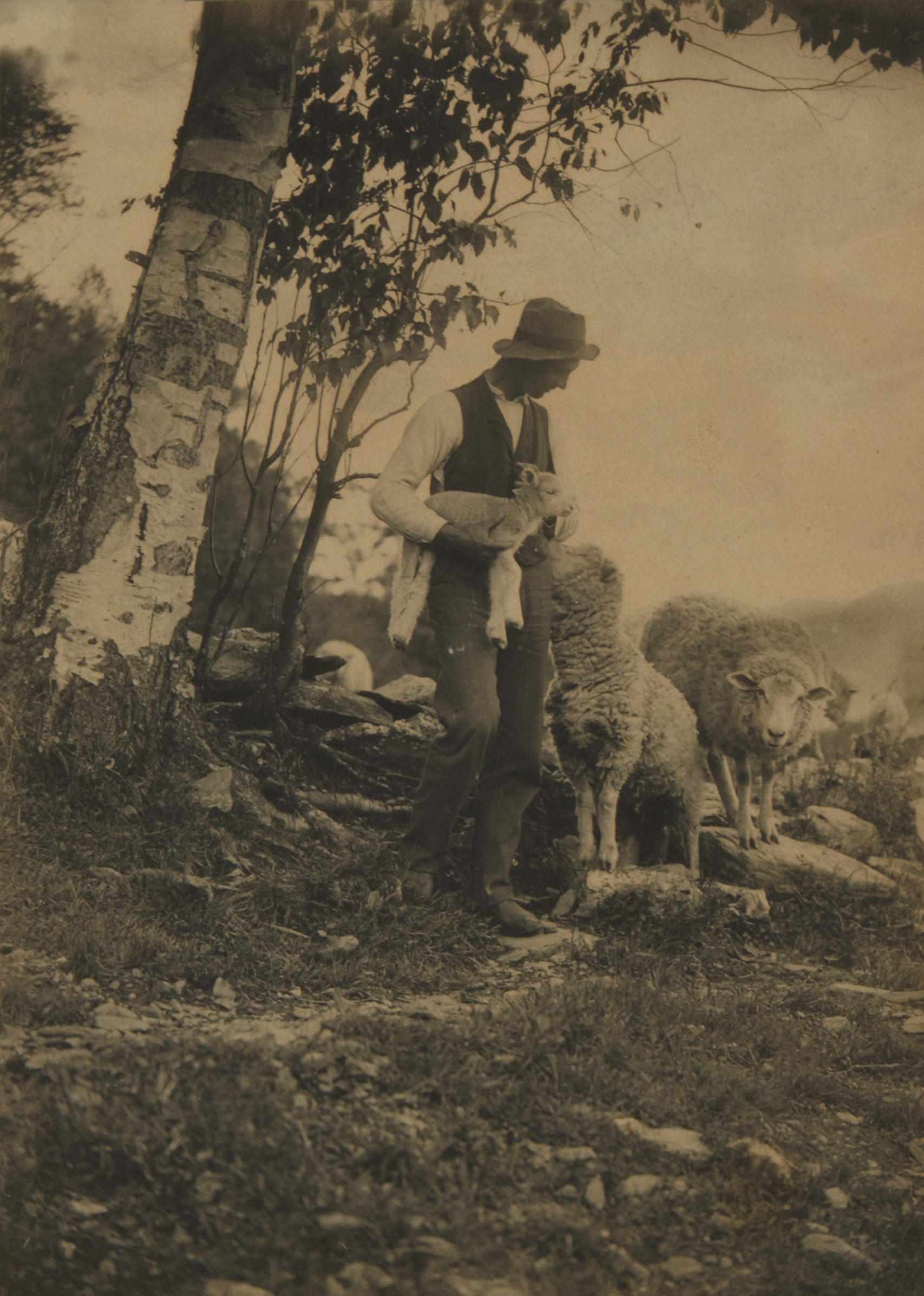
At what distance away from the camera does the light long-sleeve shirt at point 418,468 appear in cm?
428

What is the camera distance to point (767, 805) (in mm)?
5543

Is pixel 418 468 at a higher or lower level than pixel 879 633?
higher

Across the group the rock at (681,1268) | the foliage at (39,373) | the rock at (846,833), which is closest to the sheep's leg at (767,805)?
the rock at (846,833)

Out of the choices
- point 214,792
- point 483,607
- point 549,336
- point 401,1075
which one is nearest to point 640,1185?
point 401,1075

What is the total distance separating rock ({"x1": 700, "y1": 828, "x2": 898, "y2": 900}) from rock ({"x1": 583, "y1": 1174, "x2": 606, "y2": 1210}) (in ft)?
7.29

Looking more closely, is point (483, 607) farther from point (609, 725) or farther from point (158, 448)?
point (158, 448)

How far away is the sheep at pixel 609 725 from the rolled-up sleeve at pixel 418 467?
0.79 m

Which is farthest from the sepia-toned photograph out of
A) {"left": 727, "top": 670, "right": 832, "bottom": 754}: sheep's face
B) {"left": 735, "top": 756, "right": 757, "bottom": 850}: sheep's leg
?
{"left": 727, "top": 670, "right": 832, "bottom": 754}: sheep's face

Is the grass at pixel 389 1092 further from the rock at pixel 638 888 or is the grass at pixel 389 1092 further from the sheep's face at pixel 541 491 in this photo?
the sheep's face at pixel 541 491

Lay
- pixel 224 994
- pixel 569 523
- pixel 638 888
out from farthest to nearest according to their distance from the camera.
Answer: pixel 569 523 → pixel 638 888 → pixel 224 994

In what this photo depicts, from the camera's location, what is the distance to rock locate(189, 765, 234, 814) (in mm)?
4145

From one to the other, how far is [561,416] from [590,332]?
0.37m

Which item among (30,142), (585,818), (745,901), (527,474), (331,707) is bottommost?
(745,901)

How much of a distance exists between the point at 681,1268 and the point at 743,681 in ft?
10.0
